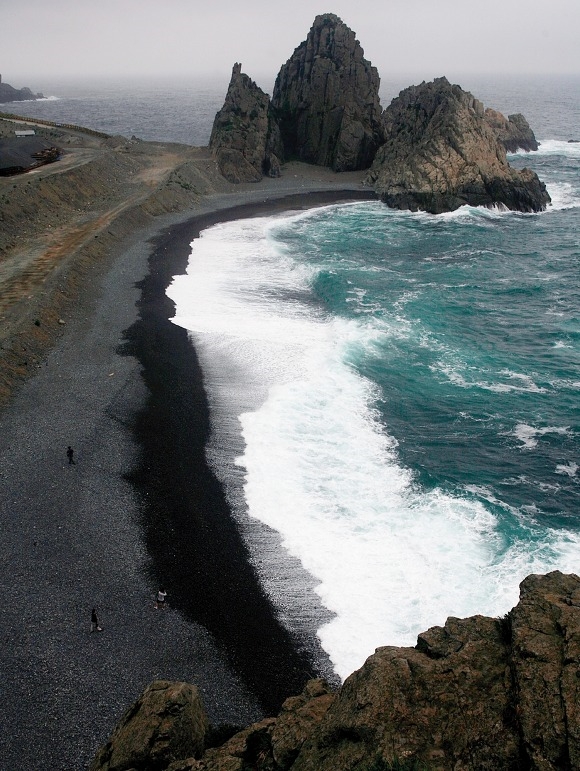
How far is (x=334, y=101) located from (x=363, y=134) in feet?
29.0

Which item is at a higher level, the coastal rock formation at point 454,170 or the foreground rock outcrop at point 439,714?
the coastal rock formation at point 454,170

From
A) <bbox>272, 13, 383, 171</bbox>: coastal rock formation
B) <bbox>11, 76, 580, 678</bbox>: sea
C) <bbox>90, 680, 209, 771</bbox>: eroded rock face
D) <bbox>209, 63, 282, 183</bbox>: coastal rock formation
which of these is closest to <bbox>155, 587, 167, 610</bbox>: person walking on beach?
<bbox>11, 76, 580, 678</bbox>: sea

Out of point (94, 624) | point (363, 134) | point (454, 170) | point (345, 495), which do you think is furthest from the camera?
point (363, 134)

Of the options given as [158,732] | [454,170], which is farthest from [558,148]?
[158,732]

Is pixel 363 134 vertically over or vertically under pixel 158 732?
over

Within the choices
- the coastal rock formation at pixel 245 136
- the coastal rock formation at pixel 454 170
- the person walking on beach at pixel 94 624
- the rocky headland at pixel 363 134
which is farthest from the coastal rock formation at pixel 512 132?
the person walking on beach at pixel 94 624

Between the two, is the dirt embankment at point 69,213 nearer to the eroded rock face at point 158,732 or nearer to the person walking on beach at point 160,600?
the person walking on beach at point 160,600

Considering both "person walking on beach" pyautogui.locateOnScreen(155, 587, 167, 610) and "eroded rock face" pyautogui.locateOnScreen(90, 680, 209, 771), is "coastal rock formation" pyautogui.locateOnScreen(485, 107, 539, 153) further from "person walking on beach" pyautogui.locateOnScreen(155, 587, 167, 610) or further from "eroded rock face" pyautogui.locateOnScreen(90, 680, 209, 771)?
"eroded rock face" pyautogui.locateOnScreen(90, 680, 209, 771)

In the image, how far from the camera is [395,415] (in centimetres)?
4075

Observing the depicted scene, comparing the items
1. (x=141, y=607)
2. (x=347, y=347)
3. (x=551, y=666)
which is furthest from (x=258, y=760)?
(x=347, y=347)

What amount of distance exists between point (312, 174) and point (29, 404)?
294 feet

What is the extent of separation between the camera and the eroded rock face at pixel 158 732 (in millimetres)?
16438

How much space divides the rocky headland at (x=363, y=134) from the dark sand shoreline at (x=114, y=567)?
69829mm

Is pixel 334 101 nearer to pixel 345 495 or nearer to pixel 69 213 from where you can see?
pixel 69 213
